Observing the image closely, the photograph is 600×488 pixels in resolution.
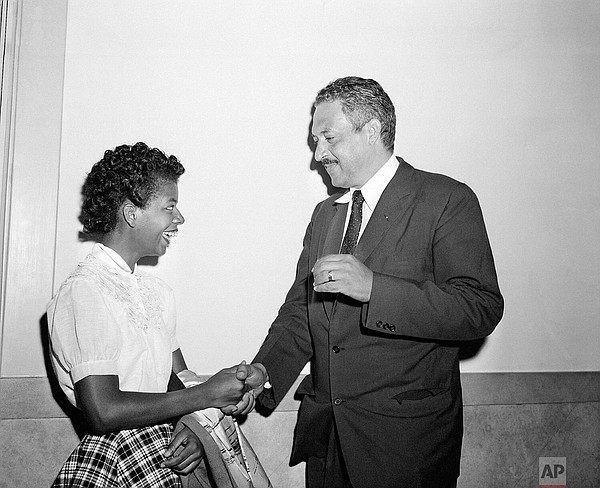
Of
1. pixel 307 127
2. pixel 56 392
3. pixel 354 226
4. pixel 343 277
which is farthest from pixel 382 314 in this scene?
pixel 56 392

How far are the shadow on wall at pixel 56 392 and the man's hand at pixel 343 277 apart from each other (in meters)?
1.25

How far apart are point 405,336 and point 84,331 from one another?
3.52 ft

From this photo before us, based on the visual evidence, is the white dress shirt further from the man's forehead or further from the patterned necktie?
the man's forehead

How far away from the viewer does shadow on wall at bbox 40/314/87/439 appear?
2.63m

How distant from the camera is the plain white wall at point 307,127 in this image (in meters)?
2.79

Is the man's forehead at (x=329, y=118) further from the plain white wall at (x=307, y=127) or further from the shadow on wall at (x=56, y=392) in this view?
the shadow on wall at (x=56, y=392)

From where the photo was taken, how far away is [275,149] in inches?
115

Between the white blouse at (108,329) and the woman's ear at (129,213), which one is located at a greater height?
the woman's ear at (129,213)

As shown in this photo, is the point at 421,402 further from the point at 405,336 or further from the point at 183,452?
the point at 183,452

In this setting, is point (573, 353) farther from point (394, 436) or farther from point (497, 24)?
point (497, 24)

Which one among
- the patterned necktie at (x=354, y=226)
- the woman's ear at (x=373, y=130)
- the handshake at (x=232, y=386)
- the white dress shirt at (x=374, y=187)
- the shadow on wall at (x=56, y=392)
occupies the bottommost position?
the shadow on wall at (x=56, y=392)

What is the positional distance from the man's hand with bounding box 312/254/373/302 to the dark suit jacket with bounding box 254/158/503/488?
4cm

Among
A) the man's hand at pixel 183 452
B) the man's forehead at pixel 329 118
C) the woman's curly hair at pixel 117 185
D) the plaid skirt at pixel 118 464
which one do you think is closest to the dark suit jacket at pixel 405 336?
the man's forehead at pixel 329 118

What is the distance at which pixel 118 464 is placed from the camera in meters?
1.97
